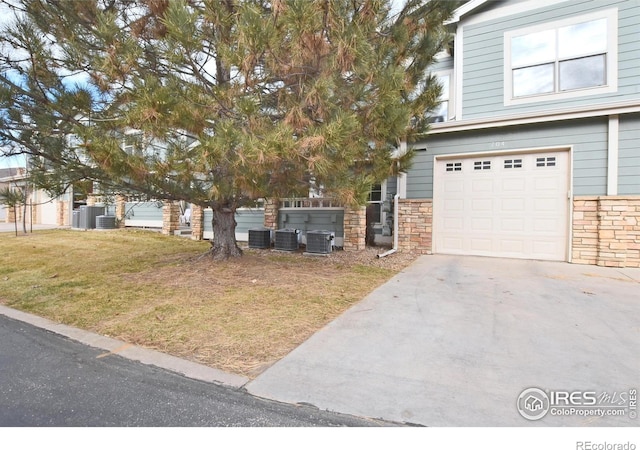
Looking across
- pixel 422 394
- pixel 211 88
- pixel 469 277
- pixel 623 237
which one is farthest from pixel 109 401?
pixel 623 237

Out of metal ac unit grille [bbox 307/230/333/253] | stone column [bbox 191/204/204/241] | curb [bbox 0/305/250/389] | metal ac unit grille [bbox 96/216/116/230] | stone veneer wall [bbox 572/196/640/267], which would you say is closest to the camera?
curb [bbox 0/305/250/389]

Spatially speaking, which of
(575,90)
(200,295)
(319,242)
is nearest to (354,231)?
(319,242)

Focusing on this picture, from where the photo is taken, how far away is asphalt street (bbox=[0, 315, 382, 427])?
1.97 m

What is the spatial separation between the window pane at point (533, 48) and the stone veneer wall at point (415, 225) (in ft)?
12.6

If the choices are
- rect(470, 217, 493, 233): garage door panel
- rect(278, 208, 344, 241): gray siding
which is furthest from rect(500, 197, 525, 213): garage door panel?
rect(278, 208, 344, 241): gray siding

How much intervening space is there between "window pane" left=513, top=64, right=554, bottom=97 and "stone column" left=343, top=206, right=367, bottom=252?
15.2 ft

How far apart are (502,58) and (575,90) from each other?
174cm

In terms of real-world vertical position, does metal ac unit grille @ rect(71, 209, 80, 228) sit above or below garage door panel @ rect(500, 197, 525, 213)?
below

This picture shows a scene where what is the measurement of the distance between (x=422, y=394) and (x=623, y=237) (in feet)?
22.1

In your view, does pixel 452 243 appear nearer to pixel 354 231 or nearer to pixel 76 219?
pixel 354 231

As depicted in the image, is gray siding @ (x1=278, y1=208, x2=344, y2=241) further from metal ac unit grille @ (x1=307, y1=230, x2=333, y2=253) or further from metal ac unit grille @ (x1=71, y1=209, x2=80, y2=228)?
metal ac unit grille @ (x1=71, y1=209, x2=80, y2=228)

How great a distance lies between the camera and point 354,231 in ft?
27.8
